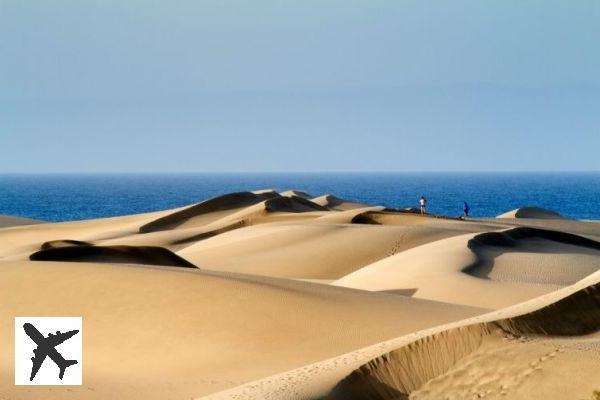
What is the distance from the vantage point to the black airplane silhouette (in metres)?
11.3

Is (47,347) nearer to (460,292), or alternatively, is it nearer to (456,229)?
(460,292)

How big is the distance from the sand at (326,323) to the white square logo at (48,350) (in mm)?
167

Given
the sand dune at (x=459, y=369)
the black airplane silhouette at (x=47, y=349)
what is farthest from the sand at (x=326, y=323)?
the black airplane silhouette at (x=47, y=349)

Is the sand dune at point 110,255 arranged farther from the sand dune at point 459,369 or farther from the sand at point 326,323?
the sand dune at point 459,369

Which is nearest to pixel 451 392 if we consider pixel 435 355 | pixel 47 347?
pixel 435 355

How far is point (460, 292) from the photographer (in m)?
17.9

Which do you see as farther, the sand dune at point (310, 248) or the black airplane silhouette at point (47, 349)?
the sand dune at point (310, 248)

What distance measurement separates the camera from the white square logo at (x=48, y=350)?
11.0 m

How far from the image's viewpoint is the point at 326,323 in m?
13.4

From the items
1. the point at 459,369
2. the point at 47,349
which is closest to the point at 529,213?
the point at 47,349

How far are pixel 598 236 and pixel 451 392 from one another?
2696 cm

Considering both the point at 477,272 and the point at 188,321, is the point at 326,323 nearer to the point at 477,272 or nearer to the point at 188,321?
the point at 188,321

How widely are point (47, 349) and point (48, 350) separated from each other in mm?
18

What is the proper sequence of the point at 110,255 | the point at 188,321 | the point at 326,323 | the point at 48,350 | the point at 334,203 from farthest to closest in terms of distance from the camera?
the point at 334,203 < the point at 110,255 < the point at 188,321 < the point at 326,323 < the point at 48,350
